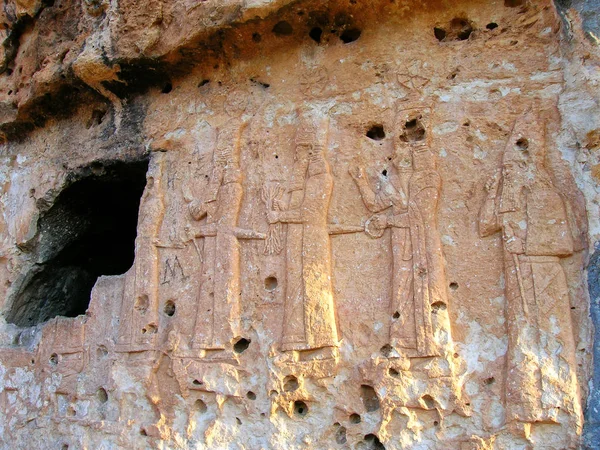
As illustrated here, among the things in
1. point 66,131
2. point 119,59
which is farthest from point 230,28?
point 66,131

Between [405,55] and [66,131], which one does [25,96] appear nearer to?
[66,131]

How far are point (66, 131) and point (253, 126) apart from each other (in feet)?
6.39

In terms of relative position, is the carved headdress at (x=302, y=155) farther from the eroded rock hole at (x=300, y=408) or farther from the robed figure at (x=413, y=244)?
the eroded rock hole at (x=300, y=408)

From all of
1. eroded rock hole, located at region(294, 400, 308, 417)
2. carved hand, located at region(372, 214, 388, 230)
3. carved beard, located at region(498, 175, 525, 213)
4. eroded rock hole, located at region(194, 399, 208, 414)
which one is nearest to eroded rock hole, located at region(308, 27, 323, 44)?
→ carved hand, located at region(372, 214, 388, 230)

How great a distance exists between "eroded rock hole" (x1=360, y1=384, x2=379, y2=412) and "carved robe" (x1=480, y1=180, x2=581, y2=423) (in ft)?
2.36

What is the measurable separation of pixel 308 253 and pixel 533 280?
1290 mm

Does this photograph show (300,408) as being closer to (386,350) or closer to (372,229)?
(386,350)

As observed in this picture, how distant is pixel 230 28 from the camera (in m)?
4.04

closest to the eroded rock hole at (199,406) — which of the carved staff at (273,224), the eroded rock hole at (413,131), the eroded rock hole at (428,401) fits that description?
the carved staff at (273,224)

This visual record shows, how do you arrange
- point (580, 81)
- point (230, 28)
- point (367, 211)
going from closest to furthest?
1. point (580, 81)
2. point (367, 211)
3. point (230, 28)

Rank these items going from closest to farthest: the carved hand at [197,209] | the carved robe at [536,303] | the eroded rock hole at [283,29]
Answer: the carved robe at [536,303]
the eroded rock hole at [283,29]
the carved hand at [197,209]

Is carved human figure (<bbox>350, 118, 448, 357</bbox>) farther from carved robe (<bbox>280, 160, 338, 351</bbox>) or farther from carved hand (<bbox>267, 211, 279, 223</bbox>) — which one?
carved hand (<bbox>267, 211, 279, 223</bbox>)

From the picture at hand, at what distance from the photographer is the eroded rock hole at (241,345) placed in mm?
3775

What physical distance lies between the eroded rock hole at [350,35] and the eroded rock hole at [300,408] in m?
2.39
